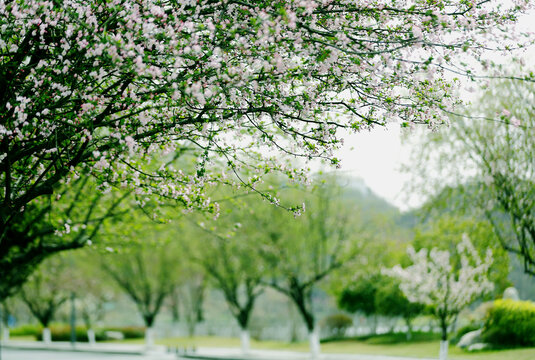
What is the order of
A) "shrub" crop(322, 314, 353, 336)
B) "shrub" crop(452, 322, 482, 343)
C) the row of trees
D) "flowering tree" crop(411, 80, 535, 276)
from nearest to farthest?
"flowering tree" crop(411, 80, 535, 276) → the row of trees → "shrub" crop(452, 322, 482, 343) → "shrub" crop(322, 314, 353, 336)

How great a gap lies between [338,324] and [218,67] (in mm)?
36800

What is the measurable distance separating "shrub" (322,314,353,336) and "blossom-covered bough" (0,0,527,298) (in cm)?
3513

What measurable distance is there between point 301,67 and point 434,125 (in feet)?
5.47

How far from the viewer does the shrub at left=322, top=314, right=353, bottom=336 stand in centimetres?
4053

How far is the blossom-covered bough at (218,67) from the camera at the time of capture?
5883 mm

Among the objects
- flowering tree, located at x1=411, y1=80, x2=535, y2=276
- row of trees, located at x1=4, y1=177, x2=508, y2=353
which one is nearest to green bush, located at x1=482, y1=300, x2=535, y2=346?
row of trees, located at x1=4, y1=177, x2=508, y2=353

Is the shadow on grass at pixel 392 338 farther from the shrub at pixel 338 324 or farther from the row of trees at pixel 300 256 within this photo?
the shrub at pixel 338 324

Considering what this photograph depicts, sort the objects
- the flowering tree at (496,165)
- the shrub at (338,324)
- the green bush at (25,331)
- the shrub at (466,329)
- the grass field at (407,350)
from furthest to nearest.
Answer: the green bush at (25,331) → the shrub at (338,324) → the shrub at (466,329) → the grass field at (407,350) → the flowering tree at (496,165)

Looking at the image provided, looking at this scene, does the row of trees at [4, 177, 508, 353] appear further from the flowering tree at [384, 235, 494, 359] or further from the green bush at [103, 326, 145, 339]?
the green bush at [103, 326, 145, 339]

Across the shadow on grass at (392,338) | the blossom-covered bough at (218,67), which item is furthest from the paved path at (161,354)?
the blossom-covered bough at (218,67)

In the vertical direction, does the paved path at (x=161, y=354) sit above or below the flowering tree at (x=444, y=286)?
below

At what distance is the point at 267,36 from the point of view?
5.57 meters

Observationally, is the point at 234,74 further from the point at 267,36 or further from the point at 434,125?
the point at 434,125

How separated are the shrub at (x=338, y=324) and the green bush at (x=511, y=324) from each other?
54.6 feet
